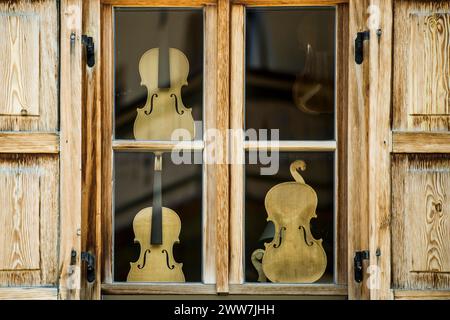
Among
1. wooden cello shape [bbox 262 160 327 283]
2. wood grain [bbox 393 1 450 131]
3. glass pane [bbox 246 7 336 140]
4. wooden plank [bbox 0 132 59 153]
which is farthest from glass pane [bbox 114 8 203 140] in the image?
wood grain [bbox 393 1 450 131]

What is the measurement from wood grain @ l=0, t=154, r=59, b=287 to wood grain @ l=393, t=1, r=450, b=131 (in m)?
1.54

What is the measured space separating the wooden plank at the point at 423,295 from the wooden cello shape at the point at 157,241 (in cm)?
100

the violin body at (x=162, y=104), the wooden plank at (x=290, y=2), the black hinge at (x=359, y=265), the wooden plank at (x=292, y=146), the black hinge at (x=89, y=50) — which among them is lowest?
the black hinge at (x=359, y=265)

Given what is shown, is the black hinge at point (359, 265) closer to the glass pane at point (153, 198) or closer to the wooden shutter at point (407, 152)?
the wooden shutter at point (407, 152)

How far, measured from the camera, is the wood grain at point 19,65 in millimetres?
3234

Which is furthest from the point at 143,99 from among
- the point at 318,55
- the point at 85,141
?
the point at 318,55

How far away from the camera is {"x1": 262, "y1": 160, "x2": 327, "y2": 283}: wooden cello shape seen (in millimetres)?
3426

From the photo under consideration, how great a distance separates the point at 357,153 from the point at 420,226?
0.43 m

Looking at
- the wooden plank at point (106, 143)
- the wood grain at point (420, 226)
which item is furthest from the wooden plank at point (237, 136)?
the wood grain at point (420, 226)

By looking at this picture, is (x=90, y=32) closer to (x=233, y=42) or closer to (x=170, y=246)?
(x=233, y=42)

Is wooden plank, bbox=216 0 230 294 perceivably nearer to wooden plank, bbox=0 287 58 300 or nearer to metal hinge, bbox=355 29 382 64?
metal hinge, bbox=355 29 382 64

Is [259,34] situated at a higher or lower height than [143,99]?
higher

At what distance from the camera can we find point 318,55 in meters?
3.45

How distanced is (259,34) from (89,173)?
1.02 m
